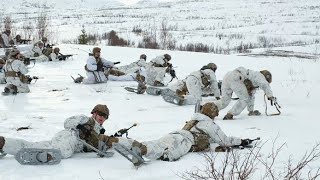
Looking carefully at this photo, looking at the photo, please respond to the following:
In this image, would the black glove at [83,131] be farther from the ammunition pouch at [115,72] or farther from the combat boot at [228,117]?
the ammunition pouch at [115,72]

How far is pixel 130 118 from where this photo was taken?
28.6 ft

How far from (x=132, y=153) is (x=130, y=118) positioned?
3.47 metres

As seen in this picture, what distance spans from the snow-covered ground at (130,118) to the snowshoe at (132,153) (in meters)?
0.09

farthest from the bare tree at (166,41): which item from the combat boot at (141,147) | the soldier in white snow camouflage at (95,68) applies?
the combat boot at (141,147)

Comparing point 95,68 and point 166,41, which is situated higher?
point 166,41

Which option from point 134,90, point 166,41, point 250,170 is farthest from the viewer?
point 166,41

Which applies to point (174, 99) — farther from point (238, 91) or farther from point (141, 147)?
point (141, 147)

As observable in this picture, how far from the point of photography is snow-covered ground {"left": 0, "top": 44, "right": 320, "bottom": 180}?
5289 millimetres

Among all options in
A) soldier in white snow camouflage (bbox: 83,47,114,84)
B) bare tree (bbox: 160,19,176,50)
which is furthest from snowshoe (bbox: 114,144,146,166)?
bare tree (bbox: 160,19,176,50)

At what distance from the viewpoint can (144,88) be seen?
456 inches

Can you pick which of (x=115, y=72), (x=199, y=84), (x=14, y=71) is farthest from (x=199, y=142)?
(x=115, y=72)

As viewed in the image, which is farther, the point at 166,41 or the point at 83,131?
the point at 166,41

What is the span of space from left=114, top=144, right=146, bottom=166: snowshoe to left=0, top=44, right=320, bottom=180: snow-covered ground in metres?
0.09

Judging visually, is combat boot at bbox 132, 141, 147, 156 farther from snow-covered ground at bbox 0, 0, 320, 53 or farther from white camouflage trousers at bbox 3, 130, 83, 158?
snow-covered ground at bbox 0, 0, 320, 53
